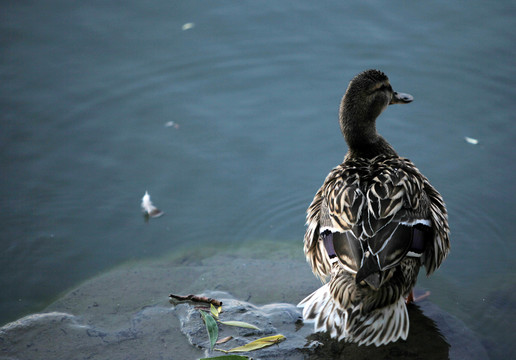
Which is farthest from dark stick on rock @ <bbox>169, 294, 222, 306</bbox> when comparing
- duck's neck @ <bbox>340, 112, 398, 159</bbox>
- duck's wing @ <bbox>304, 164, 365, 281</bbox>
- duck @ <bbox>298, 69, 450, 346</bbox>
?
duck's neck @ <bbox>340, 112, 398, 159</bbox>

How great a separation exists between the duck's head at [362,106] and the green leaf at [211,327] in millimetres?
2150

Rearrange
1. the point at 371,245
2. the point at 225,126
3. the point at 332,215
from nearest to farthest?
1. the point at 371,245
2. the point at 332,215
3. the point at 225,126

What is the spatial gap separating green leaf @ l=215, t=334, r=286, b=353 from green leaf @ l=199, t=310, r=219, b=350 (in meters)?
0.15

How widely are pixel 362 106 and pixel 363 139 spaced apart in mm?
315

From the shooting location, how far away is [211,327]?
177 inches

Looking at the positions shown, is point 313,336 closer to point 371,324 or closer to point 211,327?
point 371,324

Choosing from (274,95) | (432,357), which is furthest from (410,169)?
(274,95)

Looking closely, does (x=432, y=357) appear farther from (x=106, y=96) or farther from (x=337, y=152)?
(x=106, y=96)

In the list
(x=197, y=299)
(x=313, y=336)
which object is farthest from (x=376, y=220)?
(x=197, y=299)

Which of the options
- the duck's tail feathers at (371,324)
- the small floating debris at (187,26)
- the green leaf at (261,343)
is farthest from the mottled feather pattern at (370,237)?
the small floating debris at (187,26)

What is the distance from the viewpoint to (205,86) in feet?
26.9

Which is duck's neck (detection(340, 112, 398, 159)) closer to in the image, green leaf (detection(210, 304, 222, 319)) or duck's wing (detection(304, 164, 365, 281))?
duck's wing (detection(304, 164, 365, 281))

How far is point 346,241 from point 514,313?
2096 millimetres

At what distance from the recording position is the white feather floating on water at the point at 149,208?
6.54 m
